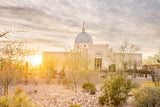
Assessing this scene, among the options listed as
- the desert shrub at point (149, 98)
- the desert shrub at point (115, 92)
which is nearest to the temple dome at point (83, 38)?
the desert shrub at point (115, 92)

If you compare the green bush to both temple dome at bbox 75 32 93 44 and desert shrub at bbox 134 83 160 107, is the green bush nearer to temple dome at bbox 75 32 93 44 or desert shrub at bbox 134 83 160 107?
desert shrub at bbox 134 83 160 107

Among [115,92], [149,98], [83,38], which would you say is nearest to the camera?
[149,98]

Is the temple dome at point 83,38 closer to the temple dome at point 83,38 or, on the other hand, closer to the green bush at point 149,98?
the temple dome at point 83,38

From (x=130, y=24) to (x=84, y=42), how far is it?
1110 inches

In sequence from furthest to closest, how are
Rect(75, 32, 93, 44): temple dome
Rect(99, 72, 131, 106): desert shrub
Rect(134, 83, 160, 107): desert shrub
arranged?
1. Rect(75, 32, 93, 44): temple dome
2. Rect(99, 72, 131, 106): desert shrub
3. Rect(134, 83, 160, 107): desert shrub

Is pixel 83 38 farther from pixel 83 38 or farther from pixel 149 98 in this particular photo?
pixel 149 98

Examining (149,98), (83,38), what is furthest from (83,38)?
(149,98)

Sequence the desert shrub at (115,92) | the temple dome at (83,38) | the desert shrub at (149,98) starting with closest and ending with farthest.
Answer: the desert shrub at (149,98)
the desert shrub at (115,92)
the temple dome at (83,38)

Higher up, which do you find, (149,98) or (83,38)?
(83,38)

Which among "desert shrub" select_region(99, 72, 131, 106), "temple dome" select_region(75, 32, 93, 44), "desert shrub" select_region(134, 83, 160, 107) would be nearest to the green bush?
"desert shrub" select_region(134, 83, 160, 107)

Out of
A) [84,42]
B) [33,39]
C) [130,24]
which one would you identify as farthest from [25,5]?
[84,42]

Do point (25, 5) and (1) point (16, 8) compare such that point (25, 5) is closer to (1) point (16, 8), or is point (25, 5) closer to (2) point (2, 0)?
(1) point (16, 8)

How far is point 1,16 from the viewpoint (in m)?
7.09

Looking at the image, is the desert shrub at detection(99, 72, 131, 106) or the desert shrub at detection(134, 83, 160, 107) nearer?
the desert shrub at detection(134, 83, 160, 107)
